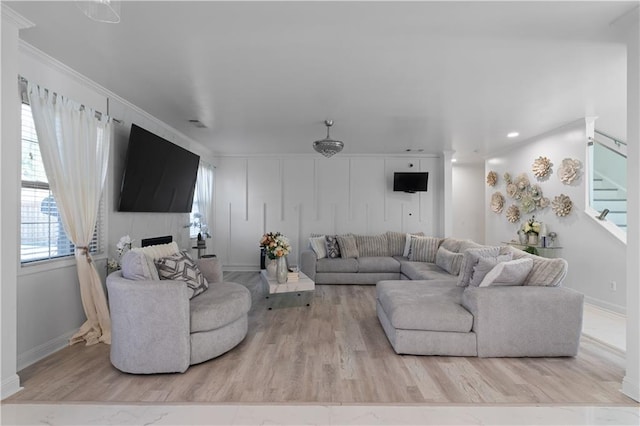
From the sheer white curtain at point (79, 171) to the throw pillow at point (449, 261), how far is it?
14.5 ft

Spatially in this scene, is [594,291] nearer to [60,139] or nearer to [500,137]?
[500,137]

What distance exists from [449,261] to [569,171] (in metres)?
2.16

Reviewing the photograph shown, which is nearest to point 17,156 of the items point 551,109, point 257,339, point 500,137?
point 257,339

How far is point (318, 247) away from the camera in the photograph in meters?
6.21

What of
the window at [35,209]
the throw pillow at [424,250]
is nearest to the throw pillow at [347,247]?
the throw pillow at [424,250]

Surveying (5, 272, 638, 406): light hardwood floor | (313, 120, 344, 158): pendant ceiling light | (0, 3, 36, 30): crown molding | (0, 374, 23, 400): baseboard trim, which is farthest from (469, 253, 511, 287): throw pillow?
(0, 3, 36, 30): crown molding

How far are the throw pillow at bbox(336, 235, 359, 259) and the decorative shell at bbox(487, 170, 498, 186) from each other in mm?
3116

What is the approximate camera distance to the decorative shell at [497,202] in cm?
638

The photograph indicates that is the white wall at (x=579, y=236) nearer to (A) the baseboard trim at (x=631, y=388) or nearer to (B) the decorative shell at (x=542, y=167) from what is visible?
(B) the decorative shell at (x=542, y=167)

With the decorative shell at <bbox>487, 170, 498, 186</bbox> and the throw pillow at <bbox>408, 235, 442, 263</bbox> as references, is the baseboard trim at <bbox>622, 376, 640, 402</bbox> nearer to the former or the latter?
the throw pillow at <bbox>408, 235, 442, 263</bbox>

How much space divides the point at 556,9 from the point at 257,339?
3573 mm

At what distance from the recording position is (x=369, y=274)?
19.4 feet

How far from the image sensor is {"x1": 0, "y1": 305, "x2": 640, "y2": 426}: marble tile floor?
196 cm

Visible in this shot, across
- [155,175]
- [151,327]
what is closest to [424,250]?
[155,175]
